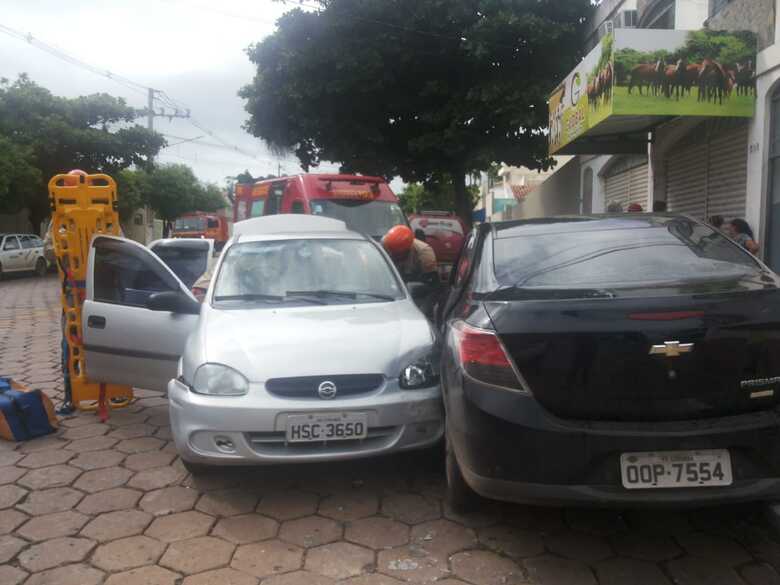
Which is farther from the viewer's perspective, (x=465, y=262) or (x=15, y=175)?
(x=15, y=175)

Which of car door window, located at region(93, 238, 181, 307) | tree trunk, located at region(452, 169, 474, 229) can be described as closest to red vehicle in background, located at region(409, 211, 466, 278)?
tree trunk, located at region(452, 169, 474, 229)

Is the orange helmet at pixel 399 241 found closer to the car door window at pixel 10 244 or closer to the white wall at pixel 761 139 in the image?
the white wall at pixel 761 139

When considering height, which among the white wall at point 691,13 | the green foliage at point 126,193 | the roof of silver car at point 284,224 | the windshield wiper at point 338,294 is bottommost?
the windshield wiper at point 338,294

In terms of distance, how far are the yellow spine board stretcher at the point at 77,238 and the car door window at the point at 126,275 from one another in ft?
0.61

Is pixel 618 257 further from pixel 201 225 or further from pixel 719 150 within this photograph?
pixel 201 225

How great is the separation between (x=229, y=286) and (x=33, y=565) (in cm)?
211

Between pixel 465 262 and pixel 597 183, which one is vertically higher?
pixel 597 183

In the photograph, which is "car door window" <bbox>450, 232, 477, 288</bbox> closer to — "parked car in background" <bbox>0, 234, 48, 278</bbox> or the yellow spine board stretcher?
the yellow spine board stretcher

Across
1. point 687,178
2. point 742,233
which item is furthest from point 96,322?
point 687,178

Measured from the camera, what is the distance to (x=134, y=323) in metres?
4.64

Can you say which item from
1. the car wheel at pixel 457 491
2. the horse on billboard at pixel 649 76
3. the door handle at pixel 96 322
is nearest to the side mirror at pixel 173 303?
the door handle at pixel 96 322

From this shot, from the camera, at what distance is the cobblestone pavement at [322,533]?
9.27 feet

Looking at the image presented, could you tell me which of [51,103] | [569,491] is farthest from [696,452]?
[51,103]

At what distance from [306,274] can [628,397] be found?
8.77 ft
